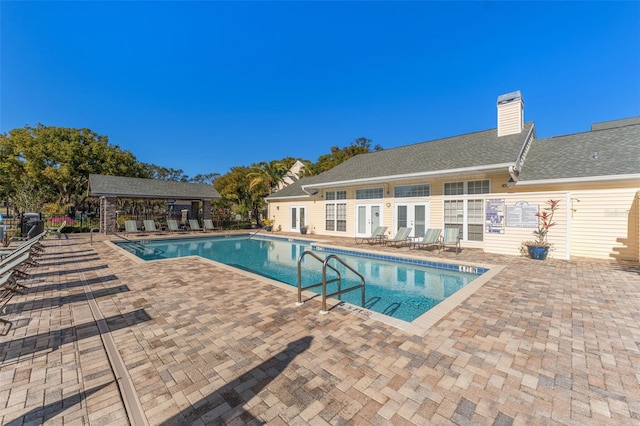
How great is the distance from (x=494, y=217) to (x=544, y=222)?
4.71 ft

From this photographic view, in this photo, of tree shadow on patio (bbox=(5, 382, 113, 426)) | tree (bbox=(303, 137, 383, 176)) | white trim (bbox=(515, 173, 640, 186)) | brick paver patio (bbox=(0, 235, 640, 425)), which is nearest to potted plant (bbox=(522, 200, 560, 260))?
white trim (bbox=(515, 173, 640, 186))

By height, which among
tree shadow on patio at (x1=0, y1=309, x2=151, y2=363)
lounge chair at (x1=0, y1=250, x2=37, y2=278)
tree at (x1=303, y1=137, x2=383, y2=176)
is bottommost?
tree shadow on patio at (x1=0, y1=309, x2=151, y2=363)

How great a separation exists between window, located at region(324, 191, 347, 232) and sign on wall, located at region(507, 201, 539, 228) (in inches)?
321

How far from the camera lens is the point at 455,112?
27.5m

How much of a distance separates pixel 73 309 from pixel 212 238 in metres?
13.3

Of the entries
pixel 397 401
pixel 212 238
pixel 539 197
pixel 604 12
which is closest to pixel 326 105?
pixel 212 238

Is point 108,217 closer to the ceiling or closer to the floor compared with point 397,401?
closer to the ceiling

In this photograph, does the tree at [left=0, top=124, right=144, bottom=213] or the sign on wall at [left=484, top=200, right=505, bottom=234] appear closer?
the sign on wall at [left=484, top=200, right=505, bottom=234]

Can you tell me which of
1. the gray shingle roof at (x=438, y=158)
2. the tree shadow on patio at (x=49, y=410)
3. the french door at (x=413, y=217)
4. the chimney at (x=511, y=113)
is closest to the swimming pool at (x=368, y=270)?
the french door at (x=413, y=217)

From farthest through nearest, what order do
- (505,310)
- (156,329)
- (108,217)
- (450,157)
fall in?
(108,217)
(450,157)
(505,310)
(156,329)

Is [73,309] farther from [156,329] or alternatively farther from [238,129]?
[238,129]

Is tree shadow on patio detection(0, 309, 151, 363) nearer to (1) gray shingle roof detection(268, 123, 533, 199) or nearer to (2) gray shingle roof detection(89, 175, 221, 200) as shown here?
(1) gray shingle roof detection(268, 123, 533, 199)

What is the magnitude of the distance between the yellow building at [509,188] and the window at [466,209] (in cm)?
4

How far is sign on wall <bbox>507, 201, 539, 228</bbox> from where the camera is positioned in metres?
A: 9.01
